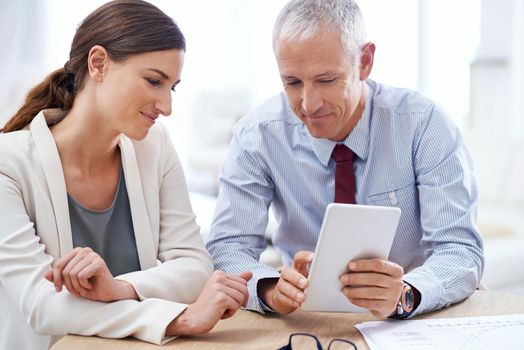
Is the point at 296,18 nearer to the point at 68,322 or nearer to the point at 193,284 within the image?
the point at 193,284

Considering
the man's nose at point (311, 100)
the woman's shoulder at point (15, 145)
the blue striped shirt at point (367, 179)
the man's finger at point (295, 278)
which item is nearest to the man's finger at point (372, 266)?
the man's finger at point (295, 278)

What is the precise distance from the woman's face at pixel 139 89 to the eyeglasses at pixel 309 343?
0.64 metres

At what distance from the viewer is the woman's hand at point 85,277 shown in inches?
56.8

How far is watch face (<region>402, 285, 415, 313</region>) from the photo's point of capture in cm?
155

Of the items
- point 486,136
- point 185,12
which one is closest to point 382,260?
point 486,136

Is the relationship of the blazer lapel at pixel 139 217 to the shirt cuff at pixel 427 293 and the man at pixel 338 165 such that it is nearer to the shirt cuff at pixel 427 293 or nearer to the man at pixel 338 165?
the man at pixel 338 165

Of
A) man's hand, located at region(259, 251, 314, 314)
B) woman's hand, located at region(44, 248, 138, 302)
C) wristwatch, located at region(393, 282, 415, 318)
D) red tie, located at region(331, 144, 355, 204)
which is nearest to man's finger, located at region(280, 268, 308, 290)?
man's hand, located at region(259, 251, 314, 314)

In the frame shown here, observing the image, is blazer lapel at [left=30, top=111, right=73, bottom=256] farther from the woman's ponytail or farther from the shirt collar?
the shirt collar

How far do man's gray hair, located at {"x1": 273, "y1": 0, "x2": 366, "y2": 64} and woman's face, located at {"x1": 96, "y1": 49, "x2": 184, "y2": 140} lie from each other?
270mm

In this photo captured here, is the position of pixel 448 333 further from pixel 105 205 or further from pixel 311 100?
pixel 105 205

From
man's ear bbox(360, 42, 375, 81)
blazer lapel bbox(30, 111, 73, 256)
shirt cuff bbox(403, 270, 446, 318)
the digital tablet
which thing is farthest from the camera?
man's ear bbox(360, 42, 375, 81)

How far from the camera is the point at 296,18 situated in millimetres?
1776

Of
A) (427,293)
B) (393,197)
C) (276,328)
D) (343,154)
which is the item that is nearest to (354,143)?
(343,154)

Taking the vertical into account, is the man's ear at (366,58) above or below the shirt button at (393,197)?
above
